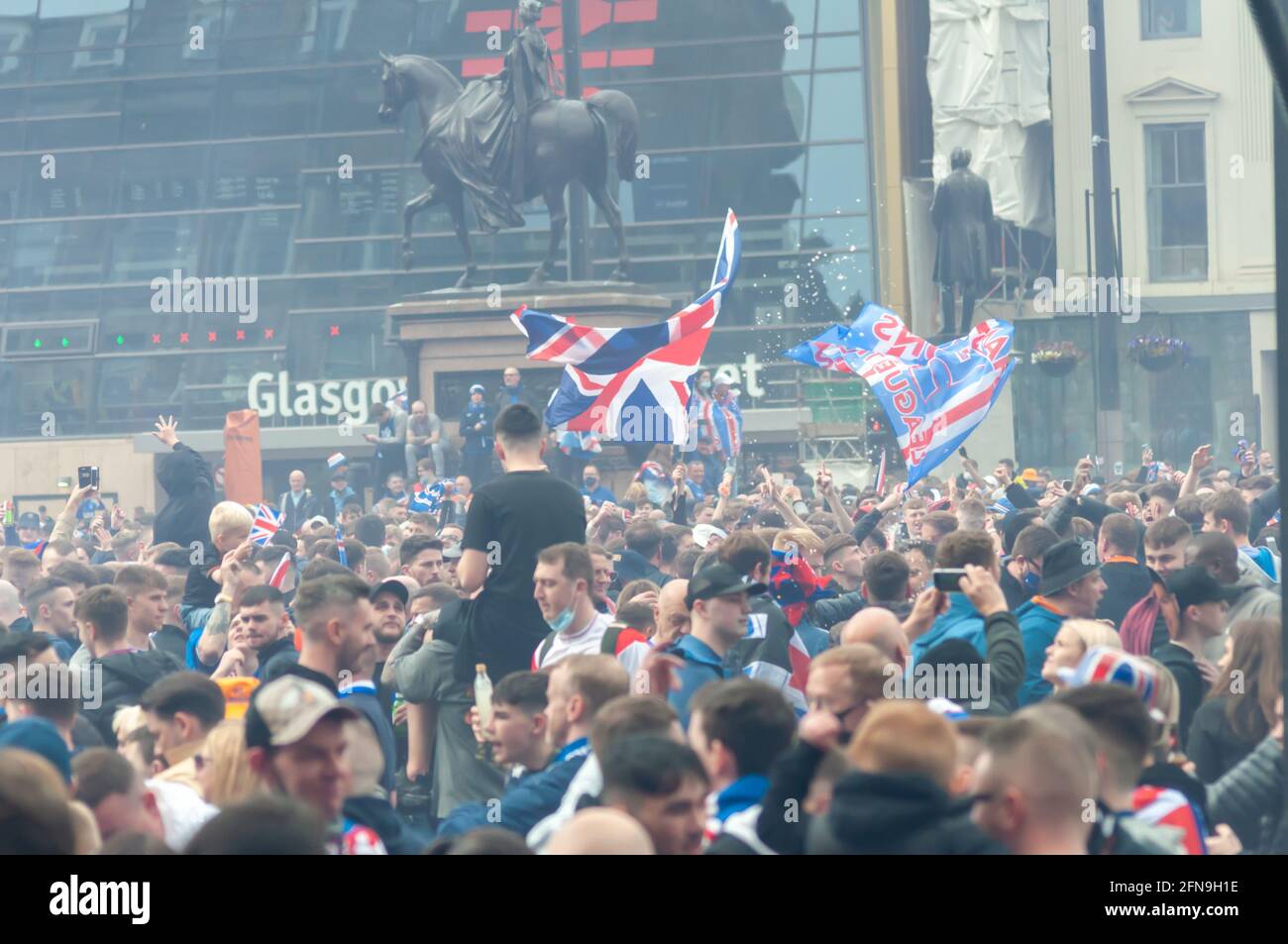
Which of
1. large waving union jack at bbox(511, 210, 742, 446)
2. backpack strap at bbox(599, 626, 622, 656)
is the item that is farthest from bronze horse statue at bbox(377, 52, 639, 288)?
backpack strap at bbox(599, 626, 622, 656)

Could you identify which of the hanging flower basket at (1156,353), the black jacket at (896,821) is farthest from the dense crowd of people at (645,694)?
the hanging flower basket at (1156,353)

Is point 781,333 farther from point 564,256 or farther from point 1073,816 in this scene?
point 1073,816

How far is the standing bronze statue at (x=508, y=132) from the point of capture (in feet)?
75.6

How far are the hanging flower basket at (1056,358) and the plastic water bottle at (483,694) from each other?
22.0m

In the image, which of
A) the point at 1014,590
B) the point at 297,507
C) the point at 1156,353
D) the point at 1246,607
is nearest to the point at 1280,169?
the point at 1246,607

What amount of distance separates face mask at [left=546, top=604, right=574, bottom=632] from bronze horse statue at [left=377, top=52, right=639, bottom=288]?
16.3 meters

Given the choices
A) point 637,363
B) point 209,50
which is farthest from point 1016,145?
point 637,363

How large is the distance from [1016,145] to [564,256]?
8.15 metres

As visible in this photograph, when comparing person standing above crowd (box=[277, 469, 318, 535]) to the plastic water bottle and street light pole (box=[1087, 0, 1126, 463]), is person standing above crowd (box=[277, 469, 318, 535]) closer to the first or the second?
street light pole (box=[1087, 0, 1126, 463])

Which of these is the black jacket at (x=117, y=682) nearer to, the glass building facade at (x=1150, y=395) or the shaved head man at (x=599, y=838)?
the shaved head man at (x=599, y=838)

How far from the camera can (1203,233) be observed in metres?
37.9

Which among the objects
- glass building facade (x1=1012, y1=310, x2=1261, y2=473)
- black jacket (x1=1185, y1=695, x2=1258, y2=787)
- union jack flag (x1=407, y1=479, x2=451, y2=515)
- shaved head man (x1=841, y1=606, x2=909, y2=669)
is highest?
glass building facade (x1=1012, y1=310, x2=1261, y2=473)

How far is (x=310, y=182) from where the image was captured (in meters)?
39.2

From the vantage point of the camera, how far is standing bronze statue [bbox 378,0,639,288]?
75.6 ft
